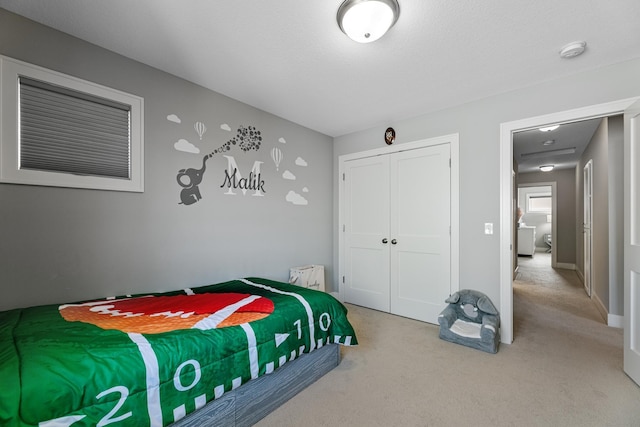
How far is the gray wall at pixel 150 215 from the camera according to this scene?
1794 millimetres

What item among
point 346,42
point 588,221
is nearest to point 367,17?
point 346,42

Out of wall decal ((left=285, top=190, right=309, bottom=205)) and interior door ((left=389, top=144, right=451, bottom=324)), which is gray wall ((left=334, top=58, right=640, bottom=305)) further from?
wall decal ((left=285, top=190, right=309, bottom=205))

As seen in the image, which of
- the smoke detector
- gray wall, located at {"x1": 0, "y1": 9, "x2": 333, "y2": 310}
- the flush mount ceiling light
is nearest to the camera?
the flush mount ceiling light

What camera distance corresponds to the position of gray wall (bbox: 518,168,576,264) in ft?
22.1

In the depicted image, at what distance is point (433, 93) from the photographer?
9.18 feet

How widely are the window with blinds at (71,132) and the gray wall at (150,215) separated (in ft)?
0.50

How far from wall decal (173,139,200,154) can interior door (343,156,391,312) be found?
7.03 feet

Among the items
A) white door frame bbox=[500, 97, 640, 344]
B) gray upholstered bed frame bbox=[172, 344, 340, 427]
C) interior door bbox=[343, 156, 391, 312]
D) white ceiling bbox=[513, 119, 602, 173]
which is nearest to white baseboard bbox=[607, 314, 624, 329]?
white door frame bbox=[500, 97, 640, 344]

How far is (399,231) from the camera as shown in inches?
138

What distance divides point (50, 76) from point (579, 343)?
4965mm

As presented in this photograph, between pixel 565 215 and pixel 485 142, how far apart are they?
5.95 metres

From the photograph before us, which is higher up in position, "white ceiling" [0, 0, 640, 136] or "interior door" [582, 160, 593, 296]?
"white ceiling" [0, 0, 640, 136]

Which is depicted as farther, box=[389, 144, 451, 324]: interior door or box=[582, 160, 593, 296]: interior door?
box=[582, 160, 593, 296]: interior door

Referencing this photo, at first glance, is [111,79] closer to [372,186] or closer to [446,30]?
[446,30]
